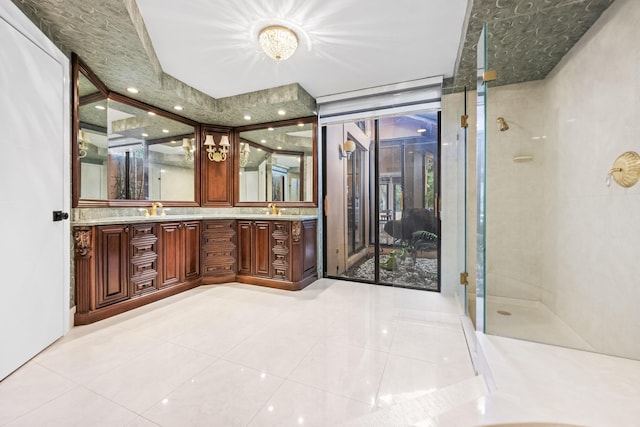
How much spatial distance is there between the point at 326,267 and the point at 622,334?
2824 mm

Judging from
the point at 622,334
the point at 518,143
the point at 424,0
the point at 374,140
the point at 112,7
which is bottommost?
the point at 622,334

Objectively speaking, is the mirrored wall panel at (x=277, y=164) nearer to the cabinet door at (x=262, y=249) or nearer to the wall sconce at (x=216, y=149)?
the wall sconce at (x=216, y=149)

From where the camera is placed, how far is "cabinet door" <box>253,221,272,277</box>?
326 centimetres

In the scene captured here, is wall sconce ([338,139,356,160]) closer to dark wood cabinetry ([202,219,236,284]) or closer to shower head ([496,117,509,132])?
shower head ([496,117,509,132])

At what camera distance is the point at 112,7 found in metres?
1.64

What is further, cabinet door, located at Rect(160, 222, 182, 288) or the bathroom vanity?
cabinet door, located at Rect(160, 222, 182, 288)

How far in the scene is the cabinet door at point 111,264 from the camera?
2.26 metres

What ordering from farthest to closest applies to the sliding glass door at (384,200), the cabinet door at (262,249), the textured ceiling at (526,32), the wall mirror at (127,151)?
the cabinet door at (262,249) → the sliding glass door at (384,200) → the wall mirror at (127,151) → the textured ceiling at (526,32)

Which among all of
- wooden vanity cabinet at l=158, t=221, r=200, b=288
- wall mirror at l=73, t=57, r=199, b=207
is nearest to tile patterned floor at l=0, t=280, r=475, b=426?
wooden vanity cabinet at l=158, t=221, r=200, b=288

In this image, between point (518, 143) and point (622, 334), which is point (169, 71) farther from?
point (622, 334)

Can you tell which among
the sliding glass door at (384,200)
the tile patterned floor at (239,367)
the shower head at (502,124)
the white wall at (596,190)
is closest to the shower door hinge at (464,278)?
the tile patterned floor at (239,367)

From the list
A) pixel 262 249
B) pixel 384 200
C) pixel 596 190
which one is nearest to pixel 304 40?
pixel 384 200

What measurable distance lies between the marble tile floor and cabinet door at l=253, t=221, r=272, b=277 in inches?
38.8

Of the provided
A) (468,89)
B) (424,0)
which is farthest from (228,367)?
(468,89)
